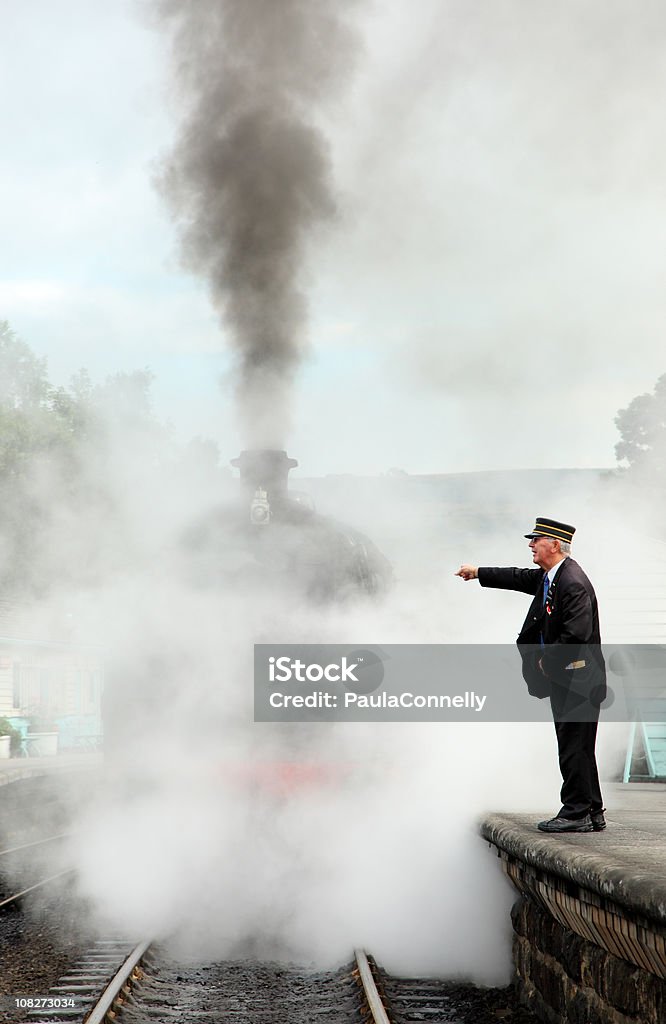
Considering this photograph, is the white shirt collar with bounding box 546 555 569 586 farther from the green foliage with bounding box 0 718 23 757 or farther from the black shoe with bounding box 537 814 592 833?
the green foliage with bounding box 0 718 23 757

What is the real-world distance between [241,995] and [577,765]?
1805mm

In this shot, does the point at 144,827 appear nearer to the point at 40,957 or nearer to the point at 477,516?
the point at 40,957

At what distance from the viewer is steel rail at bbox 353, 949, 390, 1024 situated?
14.4 ft

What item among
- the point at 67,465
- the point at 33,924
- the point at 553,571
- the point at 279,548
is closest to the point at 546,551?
the point at 553,571

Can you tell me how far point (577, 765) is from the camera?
15.1ft

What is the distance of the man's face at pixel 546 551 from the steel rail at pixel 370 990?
187 centimetres

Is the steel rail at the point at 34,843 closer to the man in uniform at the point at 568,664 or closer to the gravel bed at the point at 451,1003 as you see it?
the gravel bed at the point at 451,1003

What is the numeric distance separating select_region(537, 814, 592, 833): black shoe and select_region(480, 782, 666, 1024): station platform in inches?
2.3

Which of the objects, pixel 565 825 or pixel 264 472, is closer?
pixel 565 825

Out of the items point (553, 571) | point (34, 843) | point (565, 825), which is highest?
point (553, 571)

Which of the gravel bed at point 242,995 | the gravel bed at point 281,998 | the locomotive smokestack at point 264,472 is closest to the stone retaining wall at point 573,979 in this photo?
the gravel bed at point 281,998

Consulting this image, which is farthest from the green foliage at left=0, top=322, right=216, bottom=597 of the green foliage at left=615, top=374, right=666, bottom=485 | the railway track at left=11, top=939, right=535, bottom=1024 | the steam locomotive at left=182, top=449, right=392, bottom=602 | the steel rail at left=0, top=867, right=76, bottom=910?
the green foliage at left=615, top=374, right=666, bottom=485

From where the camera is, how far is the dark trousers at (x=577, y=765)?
181 inches

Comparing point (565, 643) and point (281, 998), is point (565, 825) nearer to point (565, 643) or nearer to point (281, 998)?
point (565, 643)
